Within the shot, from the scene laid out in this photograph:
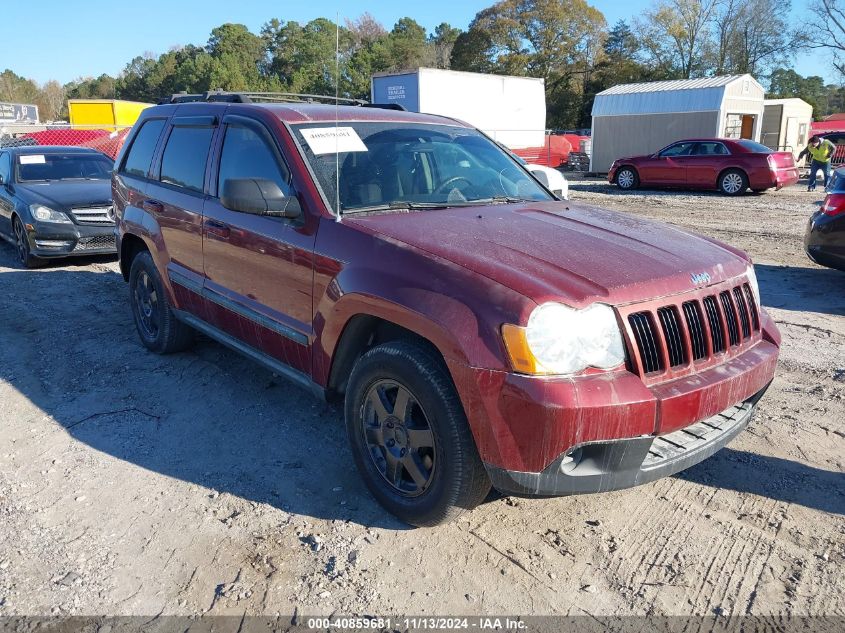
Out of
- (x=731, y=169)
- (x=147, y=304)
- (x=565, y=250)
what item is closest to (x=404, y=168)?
(x=565, y=250)

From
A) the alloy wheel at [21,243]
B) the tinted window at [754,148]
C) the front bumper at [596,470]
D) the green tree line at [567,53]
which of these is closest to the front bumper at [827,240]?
the front bumper at [596,470]

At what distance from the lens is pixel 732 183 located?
17.5 m

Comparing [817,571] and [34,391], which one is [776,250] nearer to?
[817,571]

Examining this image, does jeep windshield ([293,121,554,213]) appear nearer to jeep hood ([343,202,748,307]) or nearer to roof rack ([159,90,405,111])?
jeep hood ([343,202,748,307])

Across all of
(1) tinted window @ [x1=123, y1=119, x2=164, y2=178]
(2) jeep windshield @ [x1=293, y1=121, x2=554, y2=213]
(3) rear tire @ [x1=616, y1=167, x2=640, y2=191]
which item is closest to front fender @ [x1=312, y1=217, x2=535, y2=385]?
(2) jeep windshield @ [x1=293, y1=121, x2=554, y2=213]

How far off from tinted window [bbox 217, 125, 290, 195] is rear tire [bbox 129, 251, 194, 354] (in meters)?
1.32

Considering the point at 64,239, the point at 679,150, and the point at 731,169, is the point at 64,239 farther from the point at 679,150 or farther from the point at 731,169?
the point at 679,150

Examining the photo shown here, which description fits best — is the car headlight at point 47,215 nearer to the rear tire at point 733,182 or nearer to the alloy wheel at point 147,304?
the alloy wheel at point 147,304

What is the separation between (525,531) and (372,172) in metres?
2.07

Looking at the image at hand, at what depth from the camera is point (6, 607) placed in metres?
2.68

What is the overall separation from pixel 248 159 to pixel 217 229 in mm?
483

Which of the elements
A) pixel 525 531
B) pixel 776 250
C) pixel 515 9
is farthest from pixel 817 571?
pixel 515 9

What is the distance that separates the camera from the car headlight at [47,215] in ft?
28.4

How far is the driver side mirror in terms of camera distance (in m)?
3.44
